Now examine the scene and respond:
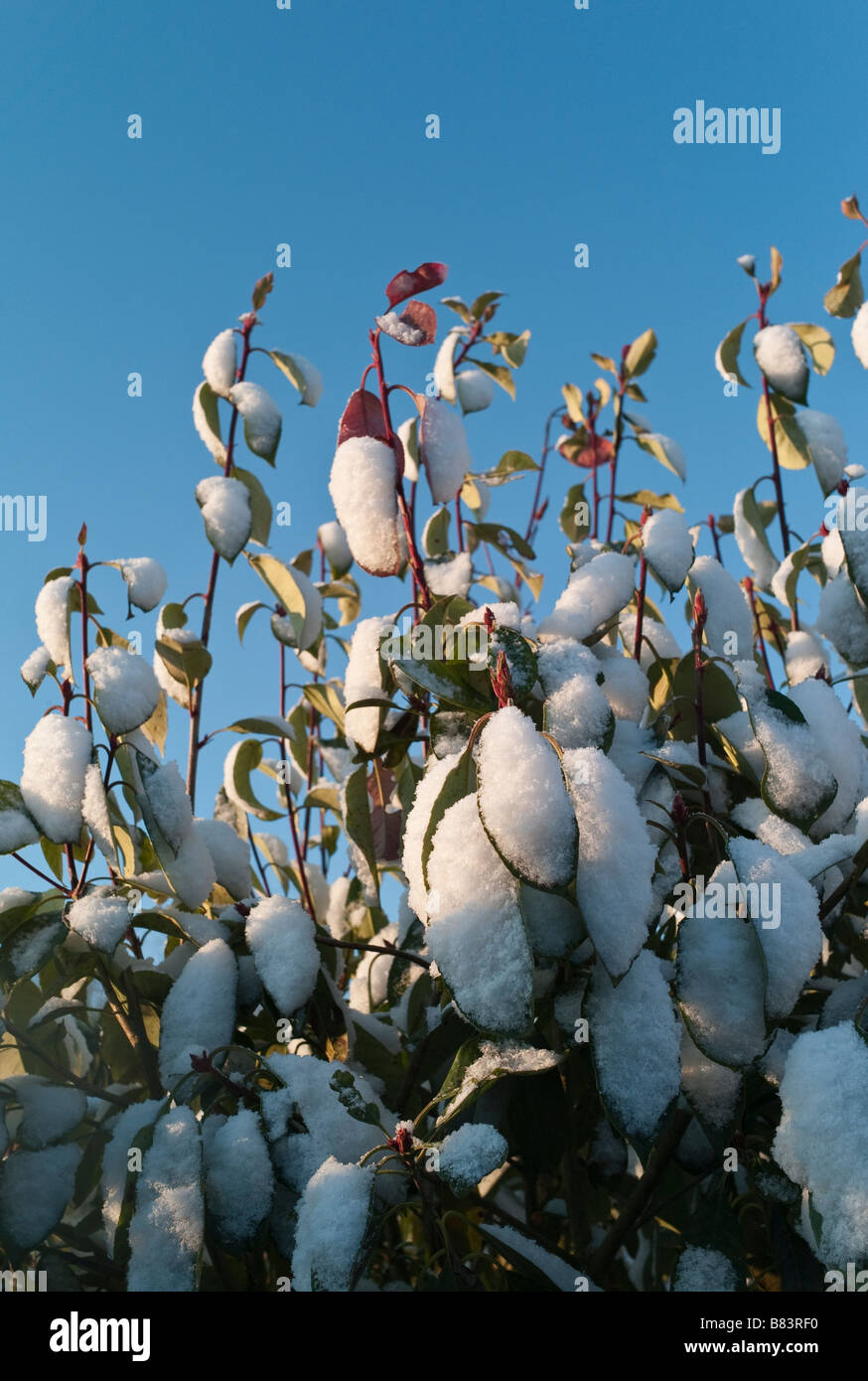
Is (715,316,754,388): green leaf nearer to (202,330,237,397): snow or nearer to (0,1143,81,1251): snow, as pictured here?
(202,330,237,397): snow

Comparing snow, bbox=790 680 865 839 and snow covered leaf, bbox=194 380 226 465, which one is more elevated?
snow covered leaf, bbox=194 380 226 465

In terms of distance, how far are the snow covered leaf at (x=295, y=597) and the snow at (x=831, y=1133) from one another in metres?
0.86

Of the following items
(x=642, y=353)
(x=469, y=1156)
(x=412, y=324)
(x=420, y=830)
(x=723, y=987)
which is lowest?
(x=469, y=1156)

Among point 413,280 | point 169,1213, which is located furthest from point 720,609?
point 169,1213

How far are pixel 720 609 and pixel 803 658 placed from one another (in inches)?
10.5

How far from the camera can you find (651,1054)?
A: 0.74m

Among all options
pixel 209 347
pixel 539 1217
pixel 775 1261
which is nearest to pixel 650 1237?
pixel 539 1217

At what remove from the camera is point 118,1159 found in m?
0.90

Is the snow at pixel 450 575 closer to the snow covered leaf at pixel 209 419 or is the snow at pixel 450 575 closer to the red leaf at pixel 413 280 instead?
the red leaf at pixel 413 280

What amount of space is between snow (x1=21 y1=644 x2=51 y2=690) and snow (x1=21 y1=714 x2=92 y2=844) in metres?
0.26

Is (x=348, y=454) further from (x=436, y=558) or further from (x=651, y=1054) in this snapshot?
(x=651, y=1054)

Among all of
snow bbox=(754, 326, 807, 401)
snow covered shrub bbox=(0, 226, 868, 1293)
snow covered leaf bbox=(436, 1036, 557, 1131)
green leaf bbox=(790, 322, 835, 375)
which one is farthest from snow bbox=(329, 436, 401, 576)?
green leaf bbox=(790, 322, 835, 375)

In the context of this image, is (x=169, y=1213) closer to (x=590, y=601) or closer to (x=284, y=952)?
(x=284, y=952)

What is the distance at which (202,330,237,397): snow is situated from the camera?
5.10ft
